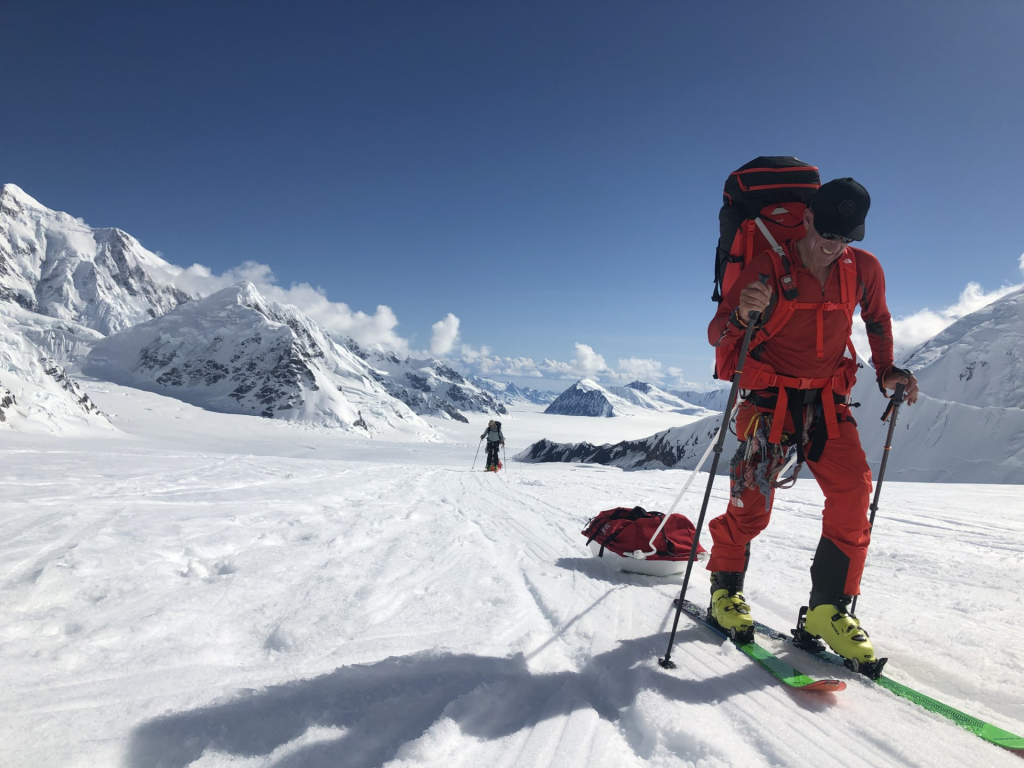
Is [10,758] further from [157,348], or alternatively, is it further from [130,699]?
[157,348]

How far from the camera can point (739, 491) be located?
10.4 ft

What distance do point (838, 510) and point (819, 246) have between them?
158cm

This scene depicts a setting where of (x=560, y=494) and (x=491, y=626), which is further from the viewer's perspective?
(x=560, y=494)

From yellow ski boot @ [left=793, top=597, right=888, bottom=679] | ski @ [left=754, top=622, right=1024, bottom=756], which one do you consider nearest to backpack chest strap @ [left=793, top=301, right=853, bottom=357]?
yellow ski boot @ [left=793, top=597, right=888, bottom=679]

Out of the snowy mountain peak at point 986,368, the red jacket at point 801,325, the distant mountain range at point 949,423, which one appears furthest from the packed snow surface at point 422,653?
the snowy mountain peak at point 986,368

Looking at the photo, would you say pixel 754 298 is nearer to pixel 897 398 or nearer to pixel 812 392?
pixel 812 392

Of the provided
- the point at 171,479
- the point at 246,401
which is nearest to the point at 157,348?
the point at 246,401

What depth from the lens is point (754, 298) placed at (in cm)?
267

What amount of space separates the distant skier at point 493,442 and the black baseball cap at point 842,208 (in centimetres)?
1716

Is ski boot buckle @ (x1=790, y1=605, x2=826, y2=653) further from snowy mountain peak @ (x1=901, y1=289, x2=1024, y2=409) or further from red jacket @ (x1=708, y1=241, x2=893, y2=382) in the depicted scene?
snowy mountain peak @ (x1=901, y1=289, x2=1024, y2=409)

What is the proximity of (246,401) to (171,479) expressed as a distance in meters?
118

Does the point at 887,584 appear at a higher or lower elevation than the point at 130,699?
higher

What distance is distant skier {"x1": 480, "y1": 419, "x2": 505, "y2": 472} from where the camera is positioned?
20.0 meters

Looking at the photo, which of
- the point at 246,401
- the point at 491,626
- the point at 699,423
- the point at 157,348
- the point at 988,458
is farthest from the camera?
the point at 157,348
